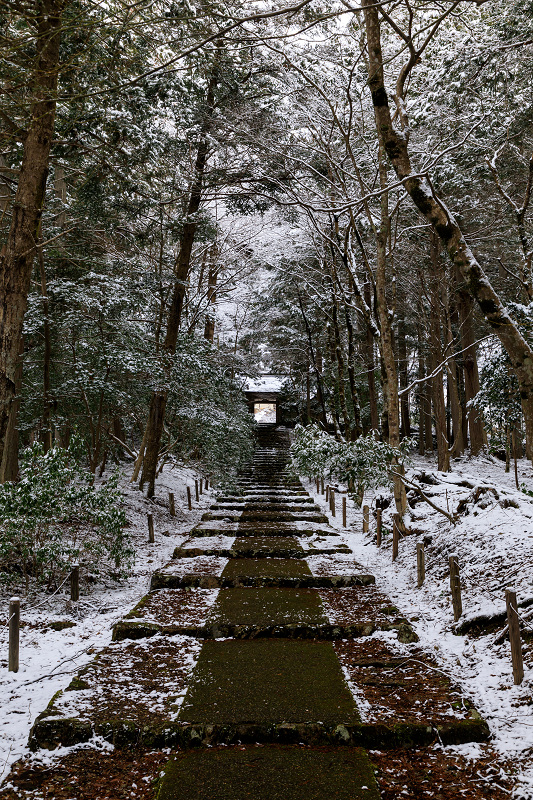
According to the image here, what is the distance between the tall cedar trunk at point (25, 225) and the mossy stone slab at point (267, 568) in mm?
3553

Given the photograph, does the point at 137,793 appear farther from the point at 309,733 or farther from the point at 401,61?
the point at 401,61

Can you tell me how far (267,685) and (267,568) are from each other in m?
3.44

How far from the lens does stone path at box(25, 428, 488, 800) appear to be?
3.27 m

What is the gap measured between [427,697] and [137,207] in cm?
913

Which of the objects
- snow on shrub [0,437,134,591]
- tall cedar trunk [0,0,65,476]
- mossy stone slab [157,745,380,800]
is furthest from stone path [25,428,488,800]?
tall cedar trunk [0,0,65,476]

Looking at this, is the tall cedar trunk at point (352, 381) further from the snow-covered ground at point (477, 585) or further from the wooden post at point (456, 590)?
the wooden post at point (456, 590)

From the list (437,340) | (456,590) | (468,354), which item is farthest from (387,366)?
(468,354)

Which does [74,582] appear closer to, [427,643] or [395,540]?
[427,643]

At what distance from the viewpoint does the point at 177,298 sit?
11.9m

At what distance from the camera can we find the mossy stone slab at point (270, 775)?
9.74 feet

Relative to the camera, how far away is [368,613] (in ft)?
19.0

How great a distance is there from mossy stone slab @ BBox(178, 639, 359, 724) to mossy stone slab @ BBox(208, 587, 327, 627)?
1.00ft

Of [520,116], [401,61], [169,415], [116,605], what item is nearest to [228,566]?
[116,605]

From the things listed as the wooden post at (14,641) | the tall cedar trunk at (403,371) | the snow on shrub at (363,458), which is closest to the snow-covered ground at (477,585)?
the snow on shrub at (363,458)
